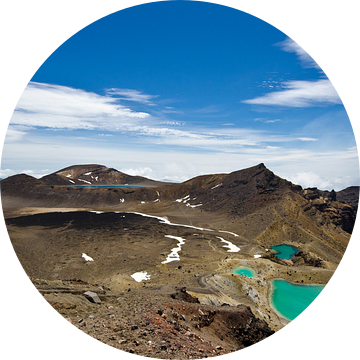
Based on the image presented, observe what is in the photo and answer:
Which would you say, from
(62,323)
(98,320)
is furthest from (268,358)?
(98,320)

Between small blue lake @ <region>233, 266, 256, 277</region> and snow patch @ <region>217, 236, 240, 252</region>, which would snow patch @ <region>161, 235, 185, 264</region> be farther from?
small blue lake @ <region>233, 266, 256, 277</region>

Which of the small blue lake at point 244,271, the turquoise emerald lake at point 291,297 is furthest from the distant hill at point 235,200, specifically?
the turquoise emerald lake at point 291,297

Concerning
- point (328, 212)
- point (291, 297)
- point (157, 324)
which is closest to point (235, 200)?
point (328, 212)

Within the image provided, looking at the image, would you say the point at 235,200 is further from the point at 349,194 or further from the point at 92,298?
the point at 349,194

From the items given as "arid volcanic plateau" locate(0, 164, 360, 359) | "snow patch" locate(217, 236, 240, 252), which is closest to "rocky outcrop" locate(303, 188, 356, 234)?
"arid volcanic plateau" locate(0, 164, 360, 359)

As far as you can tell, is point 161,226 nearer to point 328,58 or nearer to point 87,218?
point 87,218

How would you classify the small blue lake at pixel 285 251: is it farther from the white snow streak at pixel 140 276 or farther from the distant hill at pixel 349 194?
the distant hill at pixel 349 194
